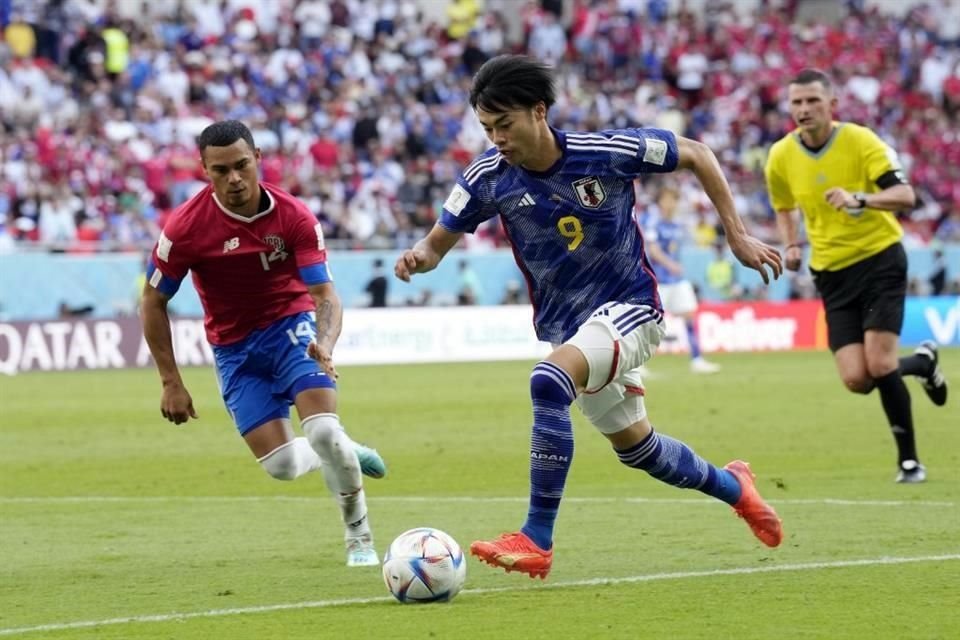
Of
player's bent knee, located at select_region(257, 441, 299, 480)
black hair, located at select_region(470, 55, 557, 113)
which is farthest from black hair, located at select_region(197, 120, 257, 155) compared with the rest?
player's bent knee, located at select_region(257, 441, 299, 480)

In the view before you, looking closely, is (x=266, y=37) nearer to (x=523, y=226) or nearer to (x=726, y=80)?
(x=726, y=80)

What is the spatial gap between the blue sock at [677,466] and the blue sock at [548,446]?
603 mm

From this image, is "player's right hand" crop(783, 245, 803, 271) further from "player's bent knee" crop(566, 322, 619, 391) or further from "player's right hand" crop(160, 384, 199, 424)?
"player's right hand" crop(160, 384, 199, 424)

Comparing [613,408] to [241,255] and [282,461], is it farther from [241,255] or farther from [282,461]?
[241,255]

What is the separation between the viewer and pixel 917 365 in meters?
12.7

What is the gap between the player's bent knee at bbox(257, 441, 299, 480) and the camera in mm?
8938

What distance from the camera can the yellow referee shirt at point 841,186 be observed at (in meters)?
11.8

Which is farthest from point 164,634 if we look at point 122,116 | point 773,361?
point 122,116

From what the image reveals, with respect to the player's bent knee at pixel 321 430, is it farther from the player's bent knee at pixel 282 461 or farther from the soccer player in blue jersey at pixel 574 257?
the soccer player in blue jersey at pixel 574 257

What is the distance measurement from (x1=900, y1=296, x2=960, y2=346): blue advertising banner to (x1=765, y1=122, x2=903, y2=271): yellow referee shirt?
20167 millimetres

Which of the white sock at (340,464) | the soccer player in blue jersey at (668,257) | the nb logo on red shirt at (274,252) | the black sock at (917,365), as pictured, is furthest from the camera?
the soccer player in blue jersey at (668,257)

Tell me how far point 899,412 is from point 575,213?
474cm

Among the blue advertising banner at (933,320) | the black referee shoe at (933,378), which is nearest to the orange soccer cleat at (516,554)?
the black referee shoe at (933,378)

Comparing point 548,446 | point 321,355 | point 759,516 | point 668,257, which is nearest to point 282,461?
point 321,355
